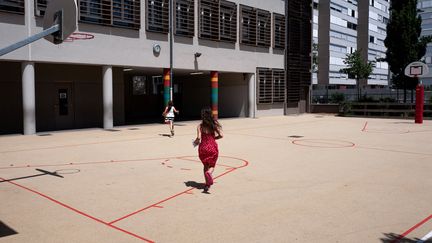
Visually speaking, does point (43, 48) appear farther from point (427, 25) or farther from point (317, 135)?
point (427, 25)

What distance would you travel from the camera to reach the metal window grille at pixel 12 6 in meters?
16.5

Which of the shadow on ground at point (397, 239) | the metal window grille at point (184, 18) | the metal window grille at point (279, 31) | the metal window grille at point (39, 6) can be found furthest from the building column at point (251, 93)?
the shadow on ground at point (397, 239)

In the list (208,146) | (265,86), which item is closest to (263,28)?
(265,86)

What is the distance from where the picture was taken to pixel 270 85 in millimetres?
30766

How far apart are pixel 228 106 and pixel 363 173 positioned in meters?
21.8

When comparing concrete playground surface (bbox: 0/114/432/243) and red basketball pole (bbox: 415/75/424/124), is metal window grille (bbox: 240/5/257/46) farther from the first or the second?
concrete playground surface (bbox: 0/114/432/243)

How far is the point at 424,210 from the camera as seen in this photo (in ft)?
20.7

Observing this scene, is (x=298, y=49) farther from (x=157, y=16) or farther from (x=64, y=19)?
(x=64, y=19)

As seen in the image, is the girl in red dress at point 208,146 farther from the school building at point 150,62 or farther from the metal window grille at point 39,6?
the metal window grille at point 39,6

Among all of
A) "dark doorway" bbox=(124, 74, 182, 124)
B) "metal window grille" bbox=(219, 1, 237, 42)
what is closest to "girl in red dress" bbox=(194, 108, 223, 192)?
"metal window grille" bbox=(219, 1, 237, 42)

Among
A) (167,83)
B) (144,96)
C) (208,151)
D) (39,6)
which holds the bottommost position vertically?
(208,151)

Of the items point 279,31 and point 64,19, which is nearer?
point 64,19

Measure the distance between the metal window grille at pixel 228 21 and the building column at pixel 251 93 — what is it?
318 centimetres

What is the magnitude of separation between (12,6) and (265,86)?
1836cm
